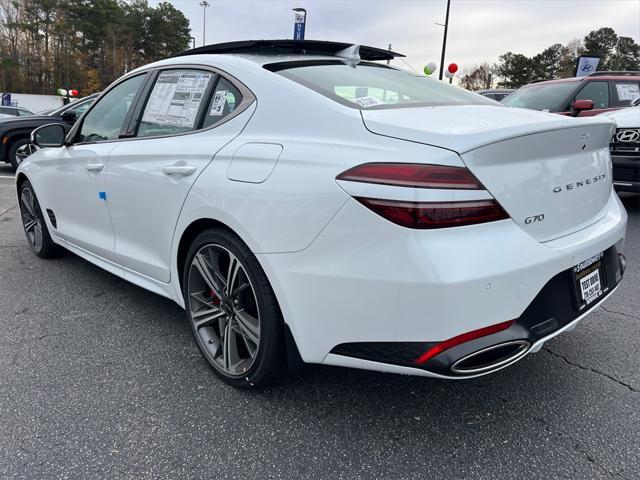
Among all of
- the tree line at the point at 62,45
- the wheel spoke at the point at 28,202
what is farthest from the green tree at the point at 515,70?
the wheel spoke at the point at 28,202

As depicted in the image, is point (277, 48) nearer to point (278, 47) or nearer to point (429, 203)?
point (278, 47)

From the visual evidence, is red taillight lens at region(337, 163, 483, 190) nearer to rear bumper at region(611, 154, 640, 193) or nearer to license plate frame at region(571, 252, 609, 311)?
license plate frame at region(571, 252, 609, 311)

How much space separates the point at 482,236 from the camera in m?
1.58

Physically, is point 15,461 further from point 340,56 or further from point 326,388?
point 340,56

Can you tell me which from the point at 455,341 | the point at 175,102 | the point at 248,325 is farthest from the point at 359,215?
the point at 175,102

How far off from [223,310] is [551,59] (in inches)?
2688

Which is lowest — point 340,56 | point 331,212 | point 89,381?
point 89,381

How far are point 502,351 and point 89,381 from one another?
191 centimetres

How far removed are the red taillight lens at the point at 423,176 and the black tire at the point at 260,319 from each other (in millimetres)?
650

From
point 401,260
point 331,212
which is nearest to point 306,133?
point 331,212

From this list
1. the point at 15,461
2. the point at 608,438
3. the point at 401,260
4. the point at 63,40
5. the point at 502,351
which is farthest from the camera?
the point at 63,40

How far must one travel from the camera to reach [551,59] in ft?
196

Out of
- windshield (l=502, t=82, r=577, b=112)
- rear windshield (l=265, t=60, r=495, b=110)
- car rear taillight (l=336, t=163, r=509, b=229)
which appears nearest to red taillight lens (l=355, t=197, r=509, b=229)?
car rear taillight (l=336, t=163, r=509, b=229)

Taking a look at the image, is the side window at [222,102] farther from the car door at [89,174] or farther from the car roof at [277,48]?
the car door at [89,174]
